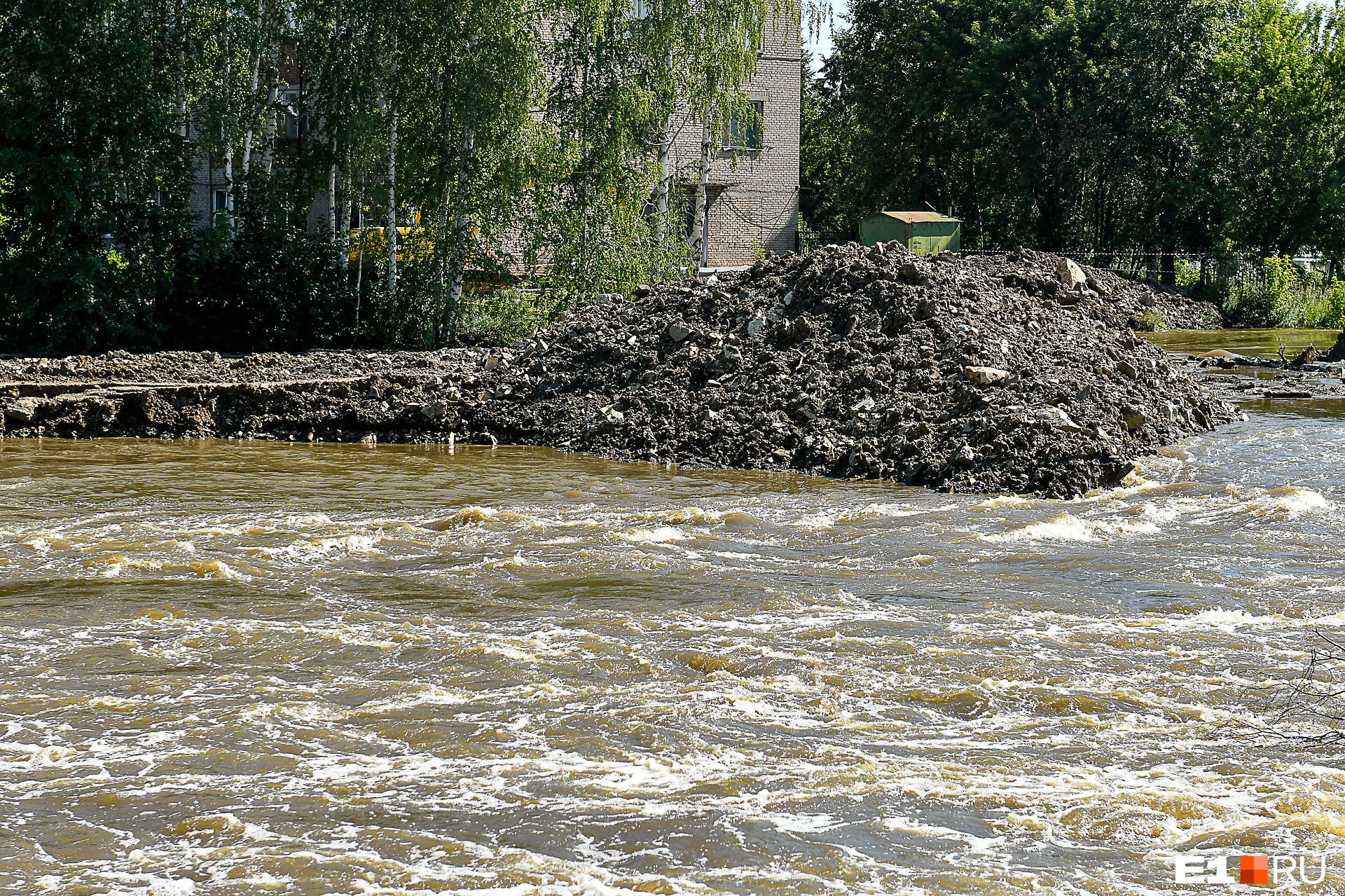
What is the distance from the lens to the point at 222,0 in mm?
20359

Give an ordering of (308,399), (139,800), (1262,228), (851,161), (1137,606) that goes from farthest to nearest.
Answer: (851,161)
(1262,228)
(308,399)
(1137,606)
(139,800)

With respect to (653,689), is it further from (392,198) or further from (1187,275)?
(1187,275)

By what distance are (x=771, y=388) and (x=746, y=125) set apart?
12.6 m

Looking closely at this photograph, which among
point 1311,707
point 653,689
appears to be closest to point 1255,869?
point 1311,707

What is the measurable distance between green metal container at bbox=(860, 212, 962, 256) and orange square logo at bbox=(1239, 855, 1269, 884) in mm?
31935

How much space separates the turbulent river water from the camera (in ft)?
15.7

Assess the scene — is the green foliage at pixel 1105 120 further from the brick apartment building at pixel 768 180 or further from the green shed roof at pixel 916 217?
the brick apartment building at pixel 768 180

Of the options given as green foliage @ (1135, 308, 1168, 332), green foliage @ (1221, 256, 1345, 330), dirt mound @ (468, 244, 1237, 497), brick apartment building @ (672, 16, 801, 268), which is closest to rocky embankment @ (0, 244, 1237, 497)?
dirt mound @ (468, 244, 1237, 497)

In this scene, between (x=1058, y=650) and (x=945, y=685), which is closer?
(x=945, y=685)

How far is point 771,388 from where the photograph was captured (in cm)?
1441

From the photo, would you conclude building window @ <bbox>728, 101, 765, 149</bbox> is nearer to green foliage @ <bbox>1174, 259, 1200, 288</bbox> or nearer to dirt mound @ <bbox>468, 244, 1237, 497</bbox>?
dirt mound @ <bbox>468, 244, 1237, 497</bbox>

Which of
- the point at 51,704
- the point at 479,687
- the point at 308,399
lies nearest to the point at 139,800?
the point at 51,704

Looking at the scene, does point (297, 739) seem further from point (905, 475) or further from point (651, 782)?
point (905, 475)

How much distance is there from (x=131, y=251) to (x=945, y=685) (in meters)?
17.1
